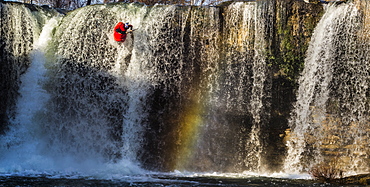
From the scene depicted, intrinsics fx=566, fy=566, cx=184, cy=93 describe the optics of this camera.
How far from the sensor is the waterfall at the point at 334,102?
12.8 m

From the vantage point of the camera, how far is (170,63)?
46.3 ft

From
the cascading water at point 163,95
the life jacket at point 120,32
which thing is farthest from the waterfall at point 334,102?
the life jacket at point 120,32

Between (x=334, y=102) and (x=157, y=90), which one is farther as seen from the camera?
(x=157, y=90)

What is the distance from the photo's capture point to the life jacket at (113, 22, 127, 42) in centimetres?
1396

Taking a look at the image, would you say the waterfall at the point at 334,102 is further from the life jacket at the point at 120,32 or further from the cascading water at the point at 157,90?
the life jacket at the point at 120,32

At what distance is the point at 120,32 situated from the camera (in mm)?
14016

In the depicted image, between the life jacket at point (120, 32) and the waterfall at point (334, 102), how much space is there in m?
4.51

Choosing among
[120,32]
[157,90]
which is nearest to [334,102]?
[157,90]

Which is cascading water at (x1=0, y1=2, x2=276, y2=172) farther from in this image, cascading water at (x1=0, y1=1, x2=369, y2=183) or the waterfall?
the waterfall

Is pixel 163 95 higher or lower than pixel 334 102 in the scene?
higher

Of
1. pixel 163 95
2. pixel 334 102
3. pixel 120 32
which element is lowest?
pixel 334 102

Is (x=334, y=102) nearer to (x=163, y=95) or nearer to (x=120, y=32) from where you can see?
(x=163, y=95)

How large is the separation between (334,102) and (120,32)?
5.41 meters

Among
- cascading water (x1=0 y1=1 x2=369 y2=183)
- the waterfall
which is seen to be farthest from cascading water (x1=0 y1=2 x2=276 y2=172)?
the waterfall
